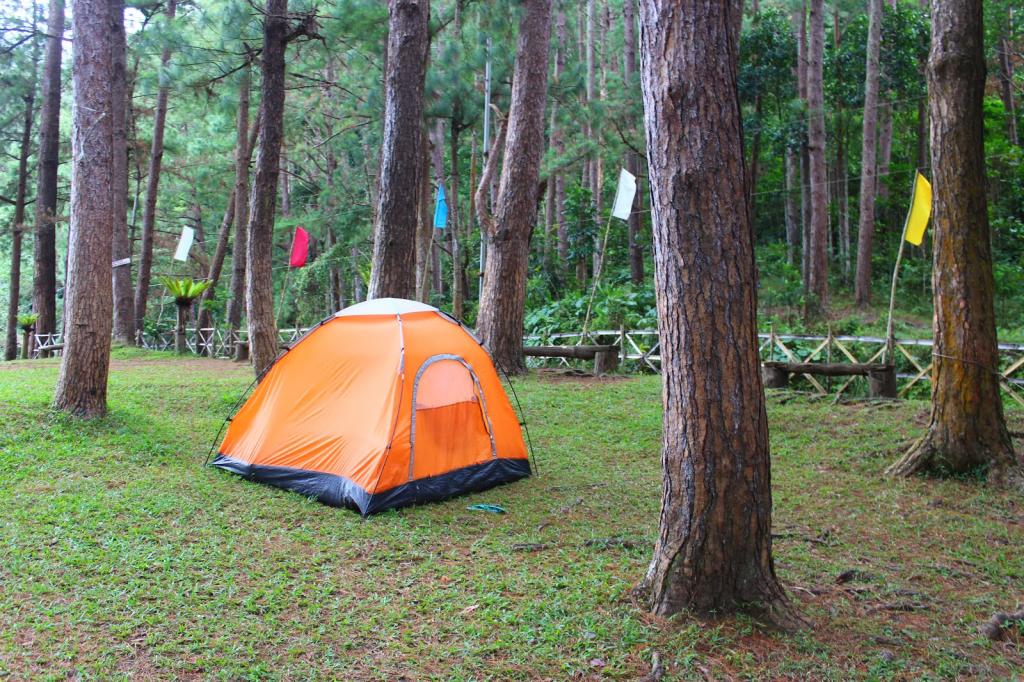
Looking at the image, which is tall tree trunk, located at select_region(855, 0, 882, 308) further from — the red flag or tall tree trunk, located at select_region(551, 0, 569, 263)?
the red flag

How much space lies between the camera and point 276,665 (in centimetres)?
333

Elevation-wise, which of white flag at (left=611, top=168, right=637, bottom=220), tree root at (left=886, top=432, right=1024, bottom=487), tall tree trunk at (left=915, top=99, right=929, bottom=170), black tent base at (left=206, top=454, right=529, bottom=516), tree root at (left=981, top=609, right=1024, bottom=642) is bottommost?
tree root at (left=981, top=609, right=1024, bottom=642)

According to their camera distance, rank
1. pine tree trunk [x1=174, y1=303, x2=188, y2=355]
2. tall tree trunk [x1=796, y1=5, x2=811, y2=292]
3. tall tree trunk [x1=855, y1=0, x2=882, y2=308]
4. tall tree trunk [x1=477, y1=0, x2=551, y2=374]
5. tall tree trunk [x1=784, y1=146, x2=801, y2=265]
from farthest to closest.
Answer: tall tree trunk [x1=784, y1=146, x2=801, y2=265], pine tree trunk [x1=174, y1=303, x2=188, y2=355], tall tree trunk [x1=796, y1=5, x2=811, y2=292], tall tree trunk [x1=855, y1=0, x2=882, y2=308], tall tree trunk [x1=477, y1=0, x2=551, y2=374]

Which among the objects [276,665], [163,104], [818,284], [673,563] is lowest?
[276,665]

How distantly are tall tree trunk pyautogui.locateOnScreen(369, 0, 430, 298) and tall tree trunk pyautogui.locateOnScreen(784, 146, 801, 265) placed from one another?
44.1 feet

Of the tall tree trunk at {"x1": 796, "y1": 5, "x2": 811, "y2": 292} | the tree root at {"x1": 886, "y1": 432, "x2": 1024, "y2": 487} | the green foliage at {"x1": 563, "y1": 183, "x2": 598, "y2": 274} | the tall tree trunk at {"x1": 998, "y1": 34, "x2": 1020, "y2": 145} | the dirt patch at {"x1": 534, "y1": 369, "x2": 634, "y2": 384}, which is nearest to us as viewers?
the tree root at {"x1": 886, "y1": 432, "x2": 1024, "y2": 487}

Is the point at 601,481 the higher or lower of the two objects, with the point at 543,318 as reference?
lower

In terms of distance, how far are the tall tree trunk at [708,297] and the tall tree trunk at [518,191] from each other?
25.9 ft

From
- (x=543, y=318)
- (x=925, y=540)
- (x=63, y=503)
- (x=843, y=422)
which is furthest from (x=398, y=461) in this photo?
(x=543, y=318)

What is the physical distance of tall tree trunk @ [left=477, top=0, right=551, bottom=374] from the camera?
11.4 meters

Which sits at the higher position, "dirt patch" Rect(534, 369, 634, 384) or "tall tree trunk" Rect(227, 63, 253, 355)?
"tall tree trunk" Rect(227, 63, 253, 355)

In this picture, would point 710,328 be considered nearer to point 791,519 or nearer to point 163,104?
point 791,519

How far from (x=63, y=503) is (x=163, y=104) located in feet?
51.7

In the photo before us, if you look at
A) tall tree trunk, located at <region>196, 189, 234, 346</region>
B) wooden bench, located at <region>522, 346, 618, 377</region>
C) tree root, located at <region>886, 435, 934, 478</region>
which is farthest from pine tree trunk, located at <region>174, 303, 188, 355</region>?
tree root, located at <region>886, 435, 934, 478</region>
